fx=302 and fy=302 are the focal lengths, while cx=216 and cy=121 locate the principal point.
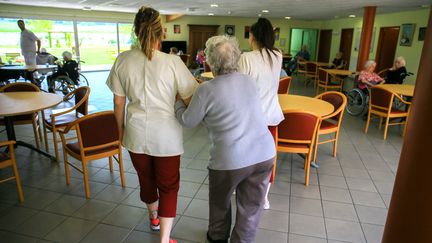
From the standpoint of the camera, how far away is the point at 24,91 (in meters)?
3.85

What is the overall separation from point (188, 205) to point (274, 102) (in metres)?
1.16

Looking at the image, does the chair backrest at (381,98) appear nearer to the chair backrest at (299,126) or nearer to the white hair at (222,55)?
the chair backrest at (299,126)

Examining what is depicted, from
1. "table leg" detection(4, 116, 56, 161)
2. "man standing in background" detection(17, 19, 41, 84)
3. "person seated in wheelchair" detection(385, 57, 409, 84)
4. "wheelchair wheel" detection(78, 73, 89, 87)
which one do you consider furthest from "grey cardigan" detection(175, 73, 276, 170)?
"man standing in background" detection(17, 19, 41, 84)

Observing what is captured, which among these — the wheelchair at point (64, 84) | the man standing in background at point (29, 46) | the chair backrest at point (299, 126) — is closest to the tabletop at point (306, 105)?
the chair backrest at point (299, 126)

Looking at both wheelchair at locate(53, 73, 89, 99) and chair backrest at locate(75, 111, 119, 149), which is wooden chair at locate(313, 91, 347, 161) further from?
wheelchair at locate(53, 73, 89, 99)

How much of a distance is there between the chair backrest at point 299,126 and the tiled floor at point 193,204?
1.69ft

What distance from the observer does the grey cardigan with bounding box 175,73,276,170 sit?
5.07 feet

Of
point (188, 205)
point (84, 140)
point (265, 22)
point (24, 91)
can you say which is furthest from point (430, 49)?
point (24, 91)

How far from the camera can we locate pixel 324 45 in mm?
14312

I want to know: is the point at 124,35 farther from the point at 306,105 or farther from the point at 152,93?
the point at 152,93

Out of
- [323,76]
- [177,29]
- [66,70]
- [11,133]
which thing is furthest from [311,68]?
[11,133]

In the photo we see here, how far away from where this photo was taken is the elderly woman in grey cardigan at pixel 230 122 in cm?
155

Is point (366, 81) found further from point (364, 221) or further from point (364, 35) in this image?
point (364, 221)

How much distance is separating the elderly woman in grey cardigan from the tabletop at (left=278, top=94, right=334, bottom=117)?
1.42 metres
